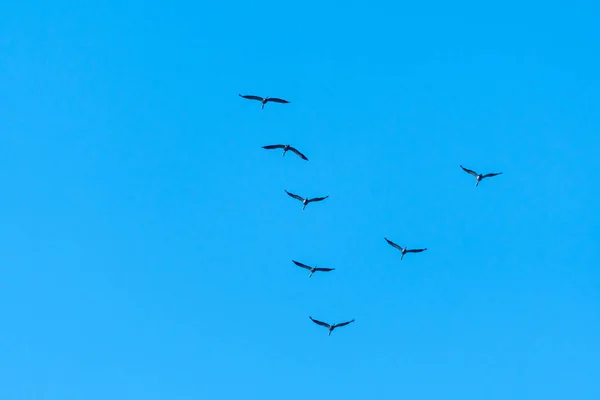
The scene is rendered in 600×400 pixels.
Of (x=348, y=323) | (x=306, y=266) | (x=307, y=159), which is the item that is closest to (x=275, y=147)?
(x=307, y=159)

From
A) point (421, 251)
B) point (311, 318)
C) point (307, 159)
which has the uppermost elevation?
point (307, 159)

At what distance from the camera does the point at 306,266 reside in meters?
176

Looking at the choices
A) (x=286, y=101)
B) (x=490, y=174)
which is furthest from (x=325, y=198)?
(x=490, y=174)

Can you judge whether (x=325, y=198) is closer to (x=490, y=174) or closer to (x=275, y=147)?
(x=275, y=147)

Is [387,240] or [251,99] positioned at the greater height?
[251,99]

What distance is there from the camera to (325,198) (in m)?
172

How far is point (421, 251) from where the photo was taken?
17200 cm

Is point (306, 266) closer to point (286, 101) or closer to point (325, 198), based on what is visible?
point (325, 198)

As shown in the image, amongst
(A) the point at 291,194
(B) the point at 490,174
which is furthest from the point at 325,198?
(B) the point at 490,174

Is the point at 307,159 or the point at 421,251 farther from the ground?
the point at 307,159

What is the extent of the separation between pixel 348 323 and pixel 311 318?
21.3 ft

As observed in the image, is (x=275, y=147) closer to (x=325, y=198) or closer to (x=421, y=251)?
(x=325, y=198)

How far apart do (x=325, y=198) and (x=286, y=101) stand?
59.7 ft

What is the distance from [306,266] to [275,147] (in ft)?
70.5
